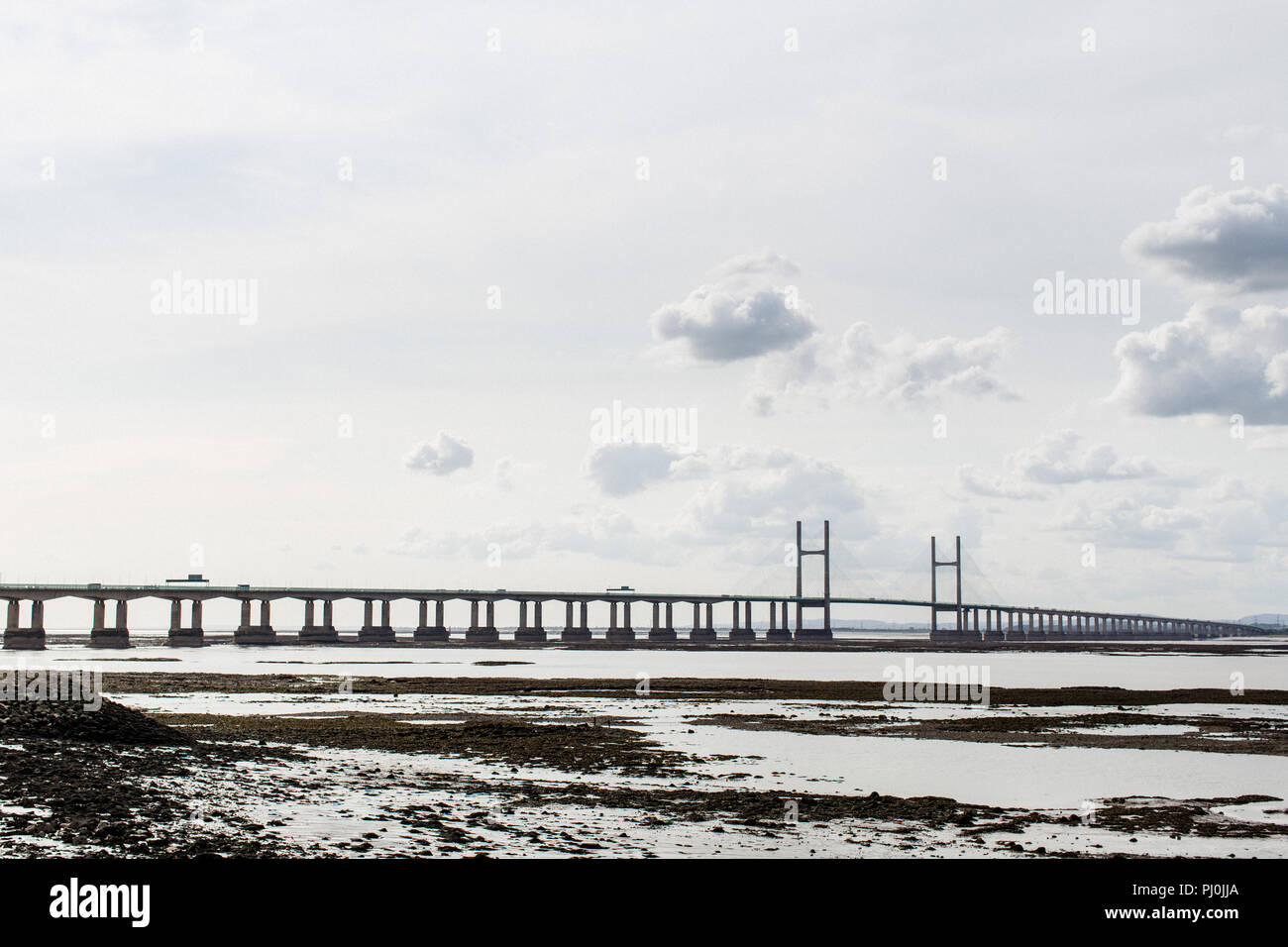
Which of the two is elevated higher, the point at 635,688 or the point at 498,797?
the point at 498,797

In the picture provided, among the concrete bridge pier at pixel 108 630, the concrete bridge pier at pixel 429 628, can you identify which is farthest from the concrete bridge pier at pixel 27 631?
the concrete bridge pier at pixel 429 628

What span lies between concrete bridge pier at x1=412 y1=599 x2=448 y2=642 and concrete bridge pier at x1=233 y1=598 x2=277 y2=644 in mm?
27146

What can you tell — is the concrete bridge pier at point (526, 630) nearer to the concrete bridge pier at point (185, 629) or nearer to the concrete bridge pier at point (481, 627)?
the concrete bridge pier at point (481, 627)

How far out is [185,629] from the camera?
153m

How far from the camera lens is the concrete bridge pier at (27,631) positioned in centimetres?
13088

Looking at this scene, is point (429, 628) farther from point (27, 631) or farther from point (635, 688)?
point (635, 688)

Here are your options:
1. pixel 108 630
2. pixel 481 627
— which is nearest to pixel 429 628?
pixel 481 627

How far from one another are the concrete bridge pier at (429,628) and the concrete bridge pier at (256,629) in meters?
27.1

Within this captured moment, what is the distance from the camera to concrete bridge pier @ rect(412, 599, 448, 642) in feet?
618

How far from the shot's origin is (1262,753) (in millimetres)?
30000

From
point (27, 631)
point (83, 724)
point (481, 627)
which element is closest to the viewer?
point (83, 724)

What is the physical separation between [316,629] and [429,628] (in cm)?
2156

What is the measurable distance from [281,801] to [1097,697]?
42.9 m
